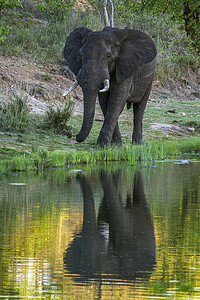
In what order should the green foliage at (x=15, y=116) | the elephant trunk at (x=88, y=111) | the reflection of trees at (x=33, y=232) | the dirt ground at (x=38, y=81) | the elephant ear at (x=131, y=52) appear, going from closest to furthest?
the reflection of trees at (x=33, y=232) → the elephant trunk at (x=88, y=111) → the elephant ear at (x=131, y=52) → the green foliage at (x=15, y=116) → the dirt ground at (x=38, y=81)

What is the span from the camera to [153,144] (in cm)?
1409

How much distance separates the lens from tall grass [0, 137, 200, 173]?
1112 cm

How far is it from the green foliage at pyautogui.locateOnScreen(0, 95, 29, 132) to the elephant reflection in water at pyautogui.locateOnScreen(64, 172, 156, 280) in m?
8.41

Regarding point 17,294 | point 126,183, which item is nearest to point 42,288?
point 17,294

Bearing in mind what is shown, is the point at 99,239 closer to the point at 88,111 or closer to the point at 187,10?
the point at 88,111

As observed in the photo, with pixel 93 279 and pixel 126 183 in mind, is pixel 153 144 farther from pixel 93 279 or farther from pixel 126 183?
pixel 93 279

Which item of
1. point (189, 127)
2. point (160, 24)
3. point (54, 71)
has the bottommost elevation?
point (189, 127)

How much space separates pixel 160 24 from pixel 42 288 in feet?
109

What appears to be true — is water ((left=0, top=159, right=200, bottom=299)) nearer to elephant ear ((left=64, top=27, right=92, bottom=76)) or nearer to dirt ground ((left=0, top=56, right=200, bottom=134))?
elephant ear ((left=64, top=27, right=92, bottom=76))

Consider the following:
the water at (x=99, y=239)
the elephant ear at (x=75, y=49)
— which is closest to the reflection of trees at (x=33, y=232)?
the water at (x=99, y=239)

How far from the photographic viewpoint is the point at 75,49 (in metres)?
13.8

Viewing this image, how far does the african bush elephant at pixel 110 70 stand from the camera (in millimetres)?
12008

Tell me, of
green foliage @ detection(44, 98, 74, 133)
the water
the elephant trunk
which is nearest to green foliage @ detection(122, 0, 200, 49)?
green foliage @ detection(44, 98, 74, 133)

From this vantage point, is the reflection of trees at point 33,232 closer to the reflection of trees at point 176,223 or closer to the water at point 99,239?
the water at point 99,239
